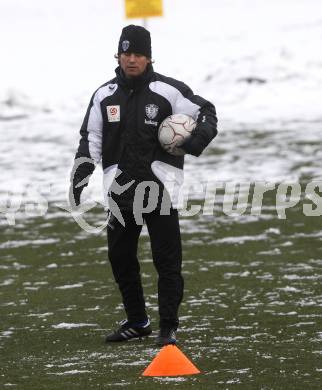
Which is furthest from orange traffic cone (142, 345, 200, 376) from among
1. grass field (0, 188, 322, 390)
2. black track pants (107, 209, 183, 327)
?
black track pants (107, 209, 183, 327)

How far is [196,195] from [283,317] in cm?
648

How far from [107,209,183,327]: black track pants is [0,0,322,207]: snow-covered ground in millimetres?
7167

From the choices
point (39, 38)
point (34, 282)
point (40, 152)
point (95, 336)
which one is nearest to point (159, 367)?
point (95, 336)

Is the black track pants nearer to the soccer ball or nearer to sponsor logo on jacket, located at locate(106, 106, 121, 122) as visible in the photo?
the soccer ball

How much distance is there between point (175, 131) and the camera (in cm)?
754

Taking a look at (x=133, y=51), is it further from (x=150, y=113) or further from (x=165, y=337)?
(x=165, y=337)

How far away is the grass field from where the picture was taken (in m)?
6.75

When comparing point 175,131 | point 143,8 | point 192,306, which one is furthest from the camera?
point 143,8

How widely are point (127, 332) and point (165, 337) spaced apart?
1.35 feet

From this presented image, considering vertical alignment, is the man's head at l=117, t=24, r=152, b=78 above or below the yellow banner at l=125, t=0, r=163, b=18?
below

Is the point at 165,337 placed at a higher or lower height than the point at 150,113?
lower

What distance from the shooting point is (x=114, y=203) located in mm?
7844

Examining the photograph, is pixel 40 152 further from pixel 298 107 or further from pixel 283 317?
pixel 283 317

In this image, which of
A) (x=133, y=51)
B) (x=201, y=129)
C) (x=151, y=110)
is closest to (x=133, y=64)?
(x=133, y=51)
